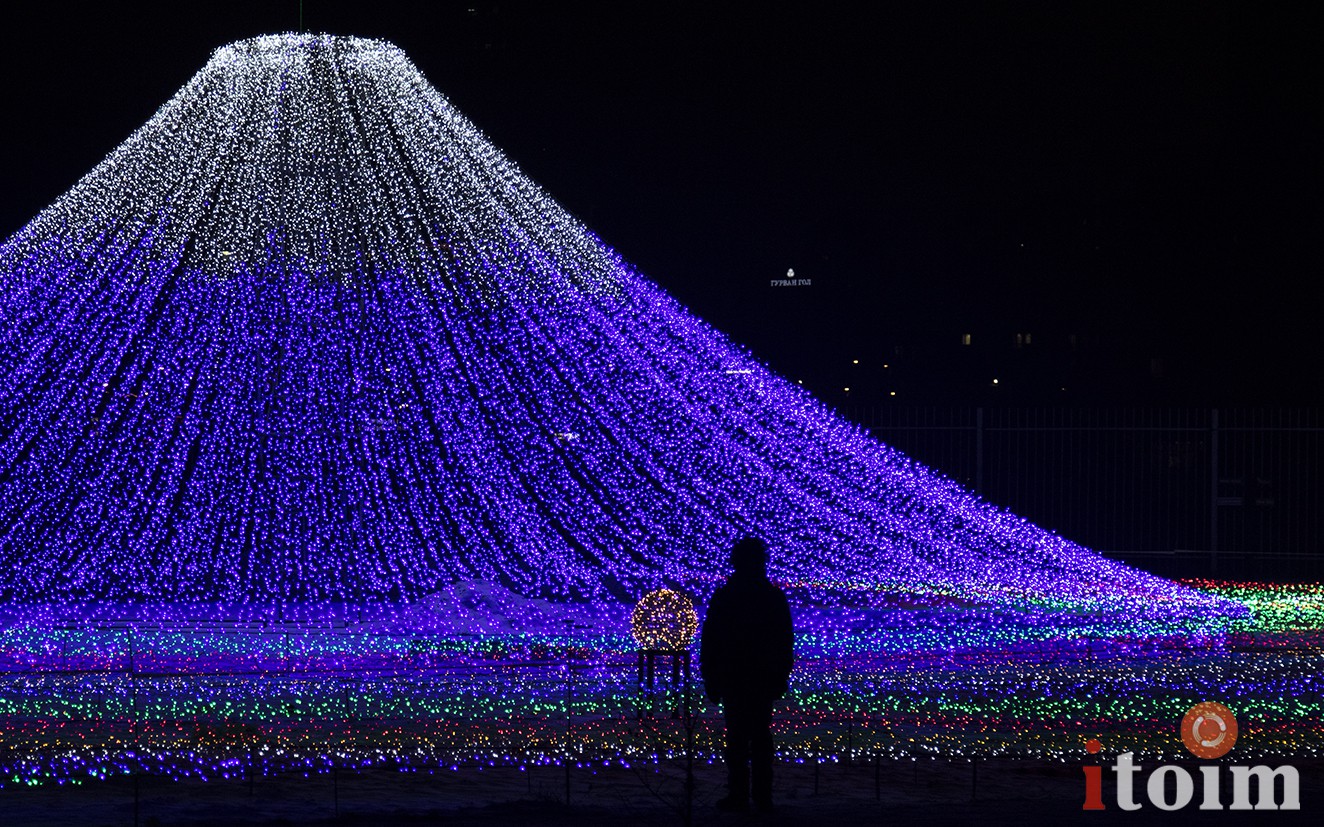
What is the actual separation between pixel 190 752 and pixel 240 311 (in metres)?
5.45

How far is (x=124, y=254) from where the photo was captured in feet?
41.0

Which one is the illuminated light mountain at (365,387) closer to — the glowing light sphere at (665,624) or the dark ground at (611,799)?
the glowing light sphere at (665,624)

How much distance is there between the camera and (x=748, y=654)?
7.12m

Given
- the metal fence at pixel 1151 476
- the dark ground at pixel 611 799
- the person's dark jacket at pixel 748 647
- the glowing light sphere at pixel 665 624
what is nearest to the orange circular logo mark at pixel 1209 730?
the dark ground at pixel 611 799

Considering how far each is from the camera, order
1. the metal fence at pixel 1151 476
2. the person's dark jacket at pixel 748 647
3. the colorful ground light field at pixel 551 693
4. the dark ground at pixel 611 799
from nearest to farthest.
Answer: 1. the dark ground at pixel 611 799
2. the person's dark jacket at pixel 748 647
3. the colorful ground light field at pixel 551 693
4. the metal fence at pixel 1151 476

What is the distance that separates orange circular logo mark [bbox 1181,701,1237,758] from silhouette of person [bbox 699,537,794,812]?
261 cm

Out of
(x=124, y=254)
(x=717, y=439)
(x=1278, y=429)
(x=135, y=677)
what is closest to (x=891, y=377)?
(x=1278, y=429)

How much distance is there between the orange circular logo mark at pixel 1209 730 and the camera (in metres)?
8.52

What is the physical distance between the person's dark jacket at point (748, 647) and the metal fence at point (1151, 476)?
15415 millimetres

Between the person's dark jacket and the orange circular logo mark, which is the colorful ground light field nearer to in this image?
the orange circular logo mark

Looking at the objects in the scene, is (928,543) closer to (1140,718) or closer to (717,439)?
(717,439)

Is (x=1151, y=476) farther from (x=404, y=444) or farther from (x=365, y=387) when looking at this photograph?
(x=365, y=387)

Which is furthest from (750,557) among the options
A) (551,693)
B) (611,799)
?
(551,693)

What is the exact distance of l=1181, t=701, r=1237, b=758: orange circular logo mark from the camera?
852 centimetres
